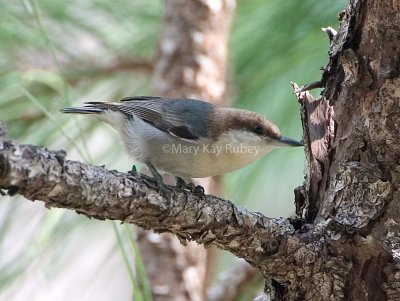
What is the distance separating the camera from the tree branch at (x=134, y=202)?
1.82ft

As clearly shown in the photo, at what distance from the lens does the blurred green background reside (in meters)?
1.22

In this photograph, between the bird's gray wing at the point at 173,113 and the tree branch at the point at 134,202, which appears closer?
the tree branch at the point at 134,202

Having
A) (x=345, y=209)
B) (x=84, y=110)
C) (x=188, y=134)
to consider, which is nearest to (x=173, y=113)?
(x=188, y=134)

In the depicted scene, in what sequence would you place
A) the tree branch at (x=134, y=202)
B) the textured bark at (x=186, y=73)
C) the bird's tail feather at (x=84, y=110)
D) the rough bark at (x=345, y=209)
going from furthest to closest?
the textured bark at (x=186, y=73) < the bird's tail feather at (x=84, y=110) < the rough bark at (x=345, y=209) < the tree branch at (x=134, y=202)

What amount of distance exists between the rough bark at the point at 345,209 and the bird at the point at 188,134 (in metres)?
0.35

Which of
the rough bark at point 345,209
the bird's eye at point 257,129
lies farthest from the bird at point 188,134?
the rough bark at point 345,209

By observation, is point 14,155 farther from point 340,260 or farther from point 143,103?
point 143,103

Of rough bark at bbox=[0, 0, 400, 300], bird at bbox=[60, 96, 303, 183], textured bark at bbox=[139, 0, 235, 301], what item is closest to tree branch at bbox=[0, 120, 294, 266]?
rough bark at bbox=[0, 0, 400, 300]

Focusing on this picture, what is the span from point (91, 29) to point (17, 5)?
156 millimetres

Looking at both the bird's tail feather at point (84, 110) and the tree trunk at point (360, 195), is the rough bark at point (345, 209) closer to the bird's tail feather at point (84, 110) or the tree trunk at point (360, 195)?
the tree trunk at point (360, 195)

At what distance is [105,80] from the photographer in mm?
1424

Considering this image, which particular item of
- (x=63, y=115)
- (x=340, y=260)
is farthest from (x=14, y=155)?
(x=63, y=115)

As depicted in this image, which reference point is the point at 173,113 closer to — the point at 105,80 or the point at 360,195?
the point at 105,80

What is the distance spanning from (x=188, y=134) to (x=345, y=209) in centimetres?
49
